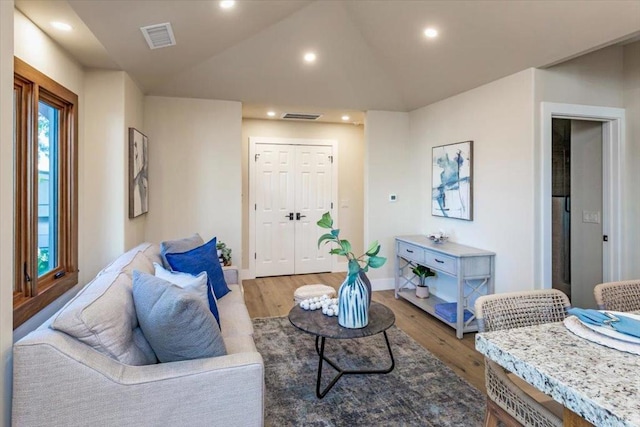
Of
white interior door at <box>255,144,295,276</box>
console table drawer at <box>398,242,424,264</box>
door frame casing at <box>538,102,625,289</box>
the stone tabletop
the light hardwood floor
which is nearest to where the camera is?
the stone tabletop

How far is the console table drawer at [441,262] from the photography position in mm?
Answer: 3414

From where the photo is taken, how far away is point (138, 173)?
348 cm

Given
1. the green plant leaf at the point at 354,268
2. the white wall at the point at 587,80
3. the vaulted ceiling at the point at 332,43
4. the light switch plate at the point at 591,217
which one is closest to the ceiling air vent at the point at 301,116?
the vaulted ceiling at the point at 332,43

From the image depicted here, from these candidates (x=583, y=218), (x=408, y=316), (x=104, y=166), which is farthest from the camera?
(x=408, y=316)

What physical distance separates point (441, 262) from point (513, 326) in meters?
2.22

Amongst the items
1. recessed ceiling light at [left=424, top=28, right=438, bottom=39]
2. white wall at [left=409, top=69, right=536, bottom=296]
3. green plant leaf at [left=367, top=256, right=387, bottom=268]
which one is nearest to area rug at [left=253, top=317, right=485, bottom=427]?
green plant leaf at [left=367, top=256, right=387, bottom=268]

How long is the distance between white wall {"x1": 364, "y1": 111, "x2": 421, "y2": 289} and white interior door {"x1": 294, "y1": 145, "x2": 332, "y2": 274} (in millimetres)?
1126

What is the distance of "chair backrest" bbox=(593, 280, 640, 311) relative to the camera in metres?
1.56

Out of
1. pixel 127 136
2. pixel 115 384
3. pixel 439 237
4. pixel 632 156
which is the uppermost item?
pixel 127 136

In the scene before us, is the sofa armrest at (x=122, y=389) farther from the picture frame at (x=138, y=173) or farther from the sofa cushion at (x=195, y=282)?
the picture frame at (x=138, y=173)

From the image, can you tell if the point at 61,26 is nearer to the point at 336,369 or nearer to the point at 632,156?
the point at 336,369

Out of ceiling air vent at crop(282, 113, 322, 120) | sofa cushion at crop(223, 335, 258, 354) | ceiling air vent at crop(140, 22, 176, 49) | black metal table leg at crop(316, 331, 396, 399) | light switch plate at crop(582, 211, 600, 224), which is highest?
ceiling air vent at crop(282, 113, 322, 120)

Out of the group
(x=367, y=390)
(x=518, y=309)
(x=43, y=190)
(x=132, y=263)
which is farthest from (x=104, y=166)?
A: (x=518, y=309)

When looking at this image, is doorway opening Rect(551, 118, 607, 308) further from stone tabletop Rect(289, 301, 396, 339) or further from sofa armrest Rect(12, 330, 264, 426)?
sofa armrest Rect(12, 330, 264, 426)
